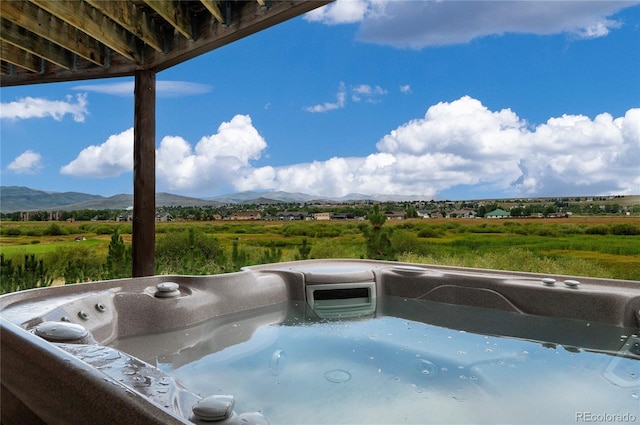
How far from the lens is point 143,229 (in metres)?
3.20

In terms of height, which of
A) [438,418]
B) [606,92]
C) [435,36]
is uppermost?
[435,36]

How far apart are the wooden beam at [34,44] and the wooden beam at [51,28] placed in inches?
7.1

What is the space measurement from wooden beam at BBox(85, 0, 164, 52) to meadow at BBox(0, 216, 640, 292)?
2.23 m

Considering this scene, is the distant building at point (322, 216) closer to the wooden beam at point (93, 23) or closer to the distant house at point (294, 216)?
the distant house at point (294, 216)

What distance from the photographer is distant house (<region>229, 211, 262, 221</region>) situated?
5707mm

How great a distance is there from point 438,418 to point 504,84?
15.9 ft

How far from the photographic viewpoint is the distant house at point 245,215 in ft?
18.7

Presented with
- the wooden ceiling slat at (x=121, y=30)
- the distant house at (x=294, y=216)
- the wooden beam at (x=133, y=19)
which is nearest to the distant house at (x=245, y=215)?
the distant house at (x=294, y=216)

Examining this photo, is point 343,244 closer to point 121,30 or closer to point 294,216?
point 294,216

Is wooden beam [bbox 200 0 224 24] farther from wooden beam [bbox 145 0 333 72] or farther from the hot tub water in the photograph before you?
the hot tub water

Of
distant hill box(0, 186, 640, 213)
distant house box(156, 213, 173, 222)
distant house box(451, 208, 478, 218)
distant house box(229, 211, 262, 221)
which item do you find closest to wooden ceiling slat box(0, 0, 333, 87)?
distant hill box(0, 186, 640, 213)

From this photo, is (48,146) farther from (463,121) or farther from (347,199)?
(463,121)

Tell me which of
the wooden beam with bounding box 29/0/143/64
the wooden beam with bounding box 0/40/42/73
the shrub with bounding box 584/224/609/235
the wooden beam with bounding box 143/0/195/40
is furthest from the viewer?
the shrub with bounding box 584/224/609/235

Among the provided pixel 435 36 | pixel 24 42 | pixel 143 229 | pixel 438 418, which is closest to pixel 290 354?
pixel 438 418
